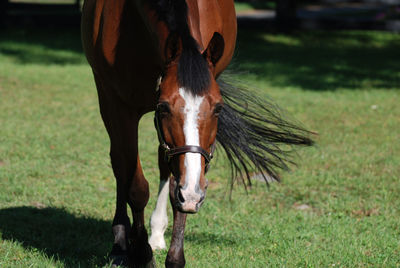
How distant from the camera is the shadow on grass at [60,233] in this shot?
13.4 ft

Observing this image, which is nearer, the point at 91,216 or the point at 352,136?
the point at 91,216

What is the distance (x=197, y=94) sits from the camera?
2564mm

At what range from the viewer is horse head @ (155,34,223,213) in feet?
8.39

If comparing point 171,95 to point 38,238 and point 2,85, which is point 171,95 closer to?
point 38,238

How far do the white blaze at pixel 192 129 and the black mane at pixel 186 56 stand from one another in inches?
1.2

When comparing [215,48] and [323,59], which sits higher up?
[215,48]

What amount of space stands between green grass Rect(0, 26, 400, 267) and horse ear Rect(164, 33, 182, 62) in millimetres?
1672

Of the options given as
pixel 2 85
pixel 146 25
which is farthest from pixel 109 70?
pixel 2 85

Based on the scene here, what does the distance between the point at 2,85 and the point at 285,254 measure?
7.72 meters

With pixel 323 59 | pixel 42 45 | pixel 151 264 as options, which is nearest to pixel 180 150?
pixel 151 264

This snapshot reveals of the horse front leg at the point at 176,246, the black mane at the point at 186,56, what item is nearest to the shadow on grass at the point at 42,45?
the horse front leg at the point at 176,246

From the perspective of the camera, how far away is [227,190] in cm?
569

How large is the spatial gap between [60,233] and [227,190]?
1782 mm

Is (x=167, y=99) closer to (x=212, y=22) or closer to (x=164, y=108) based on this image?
(x=164, y=108)
